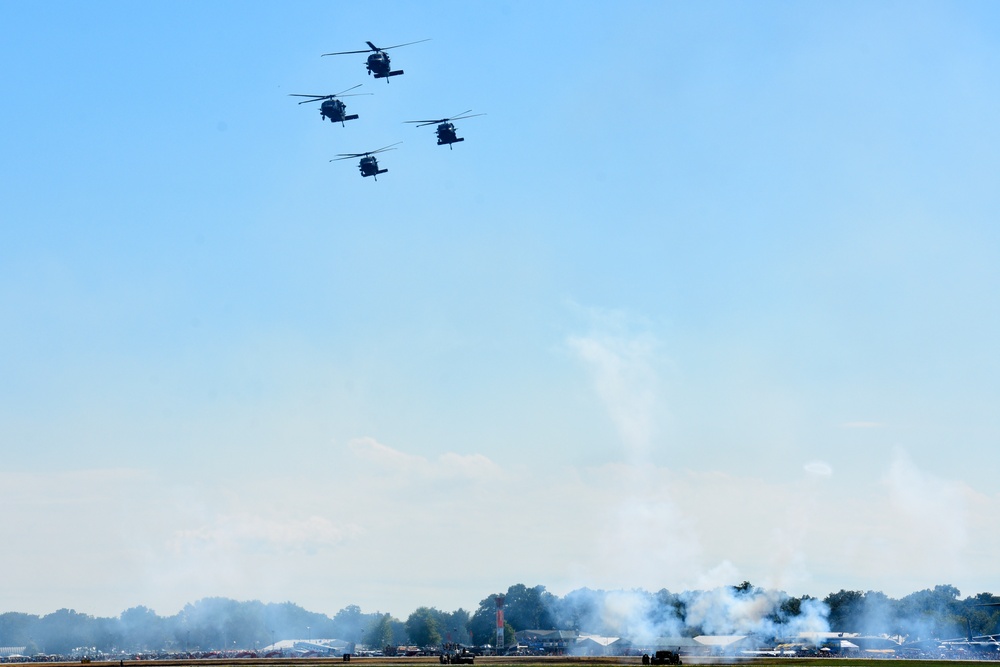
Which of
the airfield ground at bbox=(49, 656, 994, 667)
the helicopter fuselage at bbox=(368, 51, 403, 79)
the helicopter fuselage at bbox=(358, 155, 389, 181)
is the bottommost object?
the airfield ground at bbox=(49, 656, 994, 667)

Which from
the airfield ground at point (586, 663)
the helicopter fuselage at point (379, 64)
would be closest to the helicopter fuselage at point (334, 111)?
the helicopter fuselage at point (379, 64)

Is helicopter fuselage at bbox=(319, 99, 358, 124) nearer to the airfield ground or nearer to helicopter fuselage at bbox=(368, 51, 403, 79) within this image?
helicopter fuselage at bbox=(368, 51, 403, 79)

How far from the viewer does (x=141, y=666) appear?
379 feet

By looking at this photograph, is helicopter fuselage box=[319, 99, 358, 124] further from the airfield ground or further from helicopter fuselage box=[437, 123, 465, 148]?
the airfield ground

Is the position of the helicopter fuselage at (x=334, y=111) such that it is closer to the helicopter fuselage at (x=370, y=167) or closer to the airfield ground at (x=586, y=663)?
the helicopter fuselage at (x=370, y=167)

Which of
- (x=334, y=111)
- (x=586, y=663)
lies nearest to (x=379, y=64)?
(x=334, y=111)

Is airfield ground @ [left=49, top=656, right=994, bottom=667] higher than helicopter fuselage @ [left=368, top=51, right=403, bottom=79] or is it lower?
lower

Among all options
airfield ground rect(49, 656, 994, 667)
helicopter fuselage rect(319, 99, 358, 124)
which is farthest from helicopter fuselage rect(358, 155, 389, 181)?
airfield ground rect(49, 656, 994, 667)

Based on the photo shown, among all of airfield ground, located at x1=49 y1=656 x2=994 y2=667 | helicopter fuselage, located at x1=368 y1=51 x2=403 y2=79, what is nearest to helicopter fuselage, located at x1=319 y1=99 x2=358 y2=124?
helicopter fuselage, located at x1=368 y1=51 x2=403 y2=79

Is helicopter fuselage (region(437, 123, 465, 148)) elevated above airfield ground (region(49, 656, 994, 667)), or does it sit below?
above

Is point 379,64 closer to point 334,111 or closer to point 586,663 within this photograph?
point 334,111

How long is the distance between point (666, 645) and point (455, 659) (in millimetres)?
83986

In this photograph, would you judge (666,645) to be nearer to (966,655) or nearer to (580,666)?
(966,655)

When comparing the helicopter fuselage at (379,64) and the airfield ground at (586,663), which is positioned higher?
the helicopter fuselage at (379,64)
